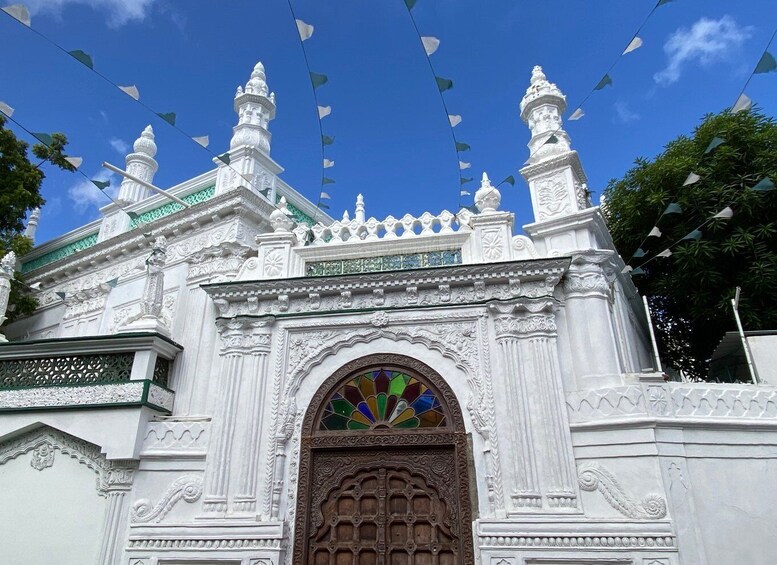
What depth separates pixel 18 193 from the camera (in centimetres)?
1372

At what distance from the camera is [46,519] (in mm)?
8133

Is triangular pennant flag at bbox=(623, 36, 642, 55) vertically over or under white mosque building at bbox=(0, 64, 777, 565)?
over

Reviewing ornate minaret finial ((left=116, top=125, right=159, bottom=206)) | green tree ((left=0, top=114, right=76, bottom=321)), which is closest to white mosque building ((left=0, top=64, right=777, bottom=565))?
green tree ((left=0, top=114, right=76, bottom=321))

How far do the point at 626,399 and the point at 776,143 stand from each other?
9.17m

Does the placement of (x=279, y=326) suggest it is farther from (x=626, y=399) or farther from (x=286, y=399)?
(x=626, y=399)

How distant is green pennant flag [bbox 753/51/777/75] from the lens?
6.12 metres

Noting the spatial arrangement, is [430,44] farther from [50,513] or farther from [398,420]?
[50,513]

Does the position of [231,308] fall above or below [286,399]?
above

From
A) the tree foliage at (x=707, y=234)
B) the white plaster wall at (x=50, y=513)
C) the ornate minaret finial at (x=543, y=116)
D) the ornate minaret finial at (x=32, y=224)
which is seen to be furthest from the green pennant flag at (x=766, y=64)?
the ornate minaret finial at (x=32, y=224)

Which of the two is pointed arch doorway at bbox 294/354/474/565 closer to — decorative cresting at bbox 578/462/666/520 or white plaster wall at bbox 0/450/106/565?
decorative cresting at bbox 578/462/666/520

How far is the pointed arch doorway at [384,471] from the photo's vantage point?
24.2ft

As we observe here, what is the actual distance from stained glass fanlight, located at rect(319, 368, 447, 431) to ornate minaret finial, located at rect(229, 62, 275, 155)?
6601 mm

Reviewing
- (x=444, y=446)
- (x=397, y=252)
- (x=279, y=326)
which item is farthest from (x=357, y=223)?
(x=444, y=446)

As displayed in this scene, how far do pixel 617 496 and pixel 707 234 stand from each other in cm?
805
